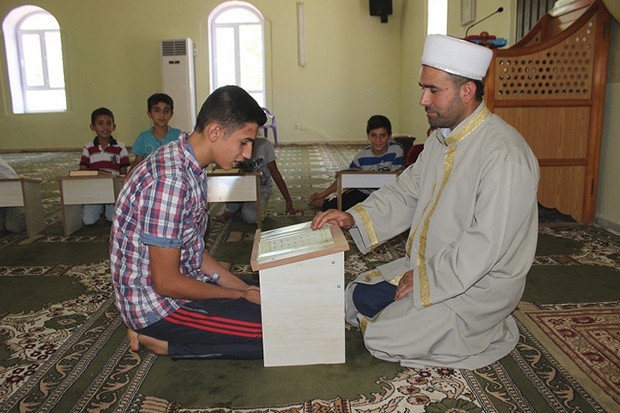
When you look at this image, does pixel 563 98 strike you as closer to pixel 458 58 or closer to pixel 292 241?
pixel 458 58

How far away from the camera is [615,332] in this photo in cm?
233

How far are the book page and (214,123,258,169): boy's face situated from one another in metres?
0.36

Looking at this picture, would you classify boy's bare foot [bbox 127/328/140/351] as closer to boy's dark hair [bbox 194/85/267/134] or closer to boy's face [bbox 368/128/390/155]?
boy's dark hair [bbox 194/85/267/134]

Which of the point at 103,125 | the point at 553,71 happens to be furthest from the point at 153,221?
the point at 553,71

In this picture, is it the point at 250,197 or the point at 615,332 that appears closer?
the point at 615,332

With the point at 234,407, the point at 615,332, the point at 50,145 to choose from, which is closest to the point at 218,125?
the point at 234,407

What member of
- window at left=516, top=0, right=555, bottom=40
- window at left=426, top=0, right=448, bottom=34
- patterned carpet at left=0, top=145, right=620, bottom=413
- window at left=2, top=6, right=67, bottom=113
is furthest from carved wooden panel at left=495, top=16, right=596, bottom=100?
window at left=2, top=6, right=67, bottom=113

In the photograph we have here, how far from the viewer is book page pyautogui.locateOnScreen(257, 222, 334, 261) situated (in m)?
1.93

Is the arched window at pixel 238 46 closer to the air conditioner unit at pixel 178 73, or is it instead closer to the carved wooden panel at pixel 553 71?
the air conditioner unit at pixel 178 73

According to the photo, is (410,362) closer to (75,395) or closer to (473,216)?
(473,216)

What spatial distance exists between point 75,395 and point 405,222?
1.44m

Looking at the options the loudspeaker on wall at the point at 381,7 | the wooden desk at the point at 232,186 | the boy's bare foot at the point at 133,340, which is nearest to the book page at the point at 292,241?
the boy's bare foot at the point at 133,340

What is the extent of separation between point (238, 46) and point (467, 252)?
10.6m

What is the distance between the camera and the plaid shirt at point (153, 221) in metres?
1.76
